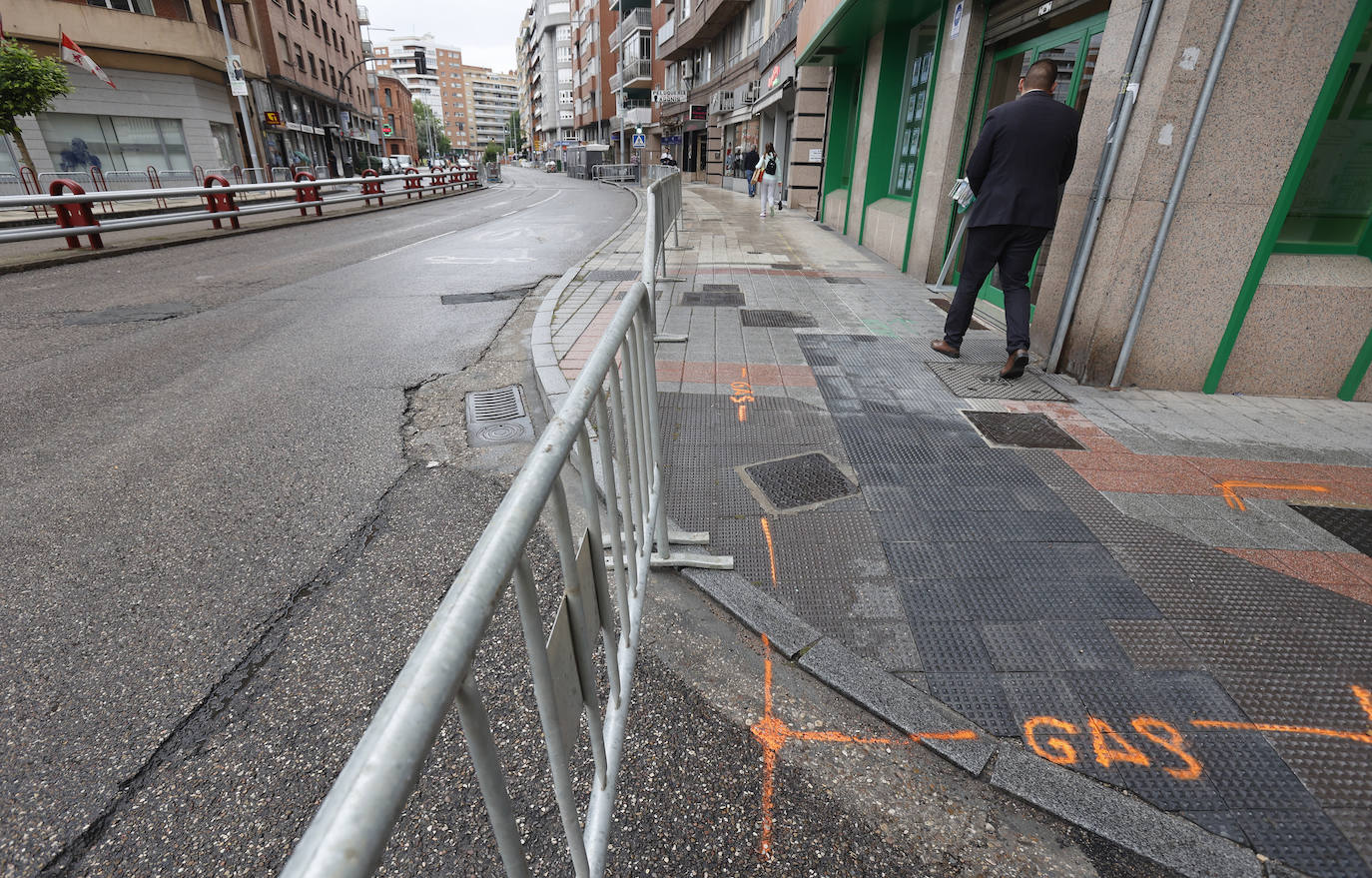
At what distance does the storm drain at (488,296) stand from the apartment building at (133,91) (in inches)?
1032

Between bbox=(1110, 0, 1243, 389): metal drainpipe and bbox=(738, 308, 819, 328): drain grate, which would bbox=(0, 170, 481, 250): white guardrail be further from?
bbox=(1110, 0, 1243, 389): metal drainpipe

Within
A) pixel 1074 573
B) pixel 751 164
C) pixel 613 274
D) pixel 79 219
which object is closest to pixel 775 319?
pixel 613 274

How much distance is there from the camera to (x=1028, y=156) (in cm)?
499

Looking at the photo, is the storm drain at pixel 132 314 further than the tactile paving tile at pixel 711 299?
No

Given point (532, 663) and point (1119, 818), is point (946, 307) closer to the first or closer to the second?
point (1119, 818)

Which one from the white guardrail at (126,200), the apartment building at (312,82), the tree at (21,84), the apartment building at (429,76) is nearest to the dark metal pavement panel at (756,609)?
the white guardrail at (126,200)

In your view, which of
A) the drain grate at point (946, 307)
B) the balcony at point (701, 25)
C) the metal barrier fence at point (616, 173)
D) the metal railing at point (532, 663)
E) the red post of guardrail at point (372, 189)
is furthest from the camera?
the metal barrier fence at point (616, 173)

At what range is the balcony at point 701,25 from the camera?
2997 centimetres

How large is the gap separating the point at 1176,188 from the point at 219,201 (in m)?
18.5

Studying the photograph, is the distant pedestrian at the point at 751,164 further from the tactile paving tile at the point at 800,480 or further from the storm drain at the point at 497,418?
the tactile paving tile at the point at 800,480

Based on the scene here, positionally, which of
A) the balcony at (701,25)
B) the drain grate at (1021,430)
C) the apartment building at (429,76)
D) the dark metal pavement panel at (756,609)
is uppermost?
the apartment building at (429,76)

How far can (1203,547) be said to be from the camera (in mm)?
3125

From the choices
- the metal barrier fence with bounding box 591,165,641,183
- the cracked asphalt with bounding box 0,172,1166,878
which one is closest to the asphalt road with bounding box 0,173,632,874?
the cracked asphalt with bounding box 0,172,1166,878

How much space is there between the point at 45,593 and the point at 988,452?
483 centimetres
